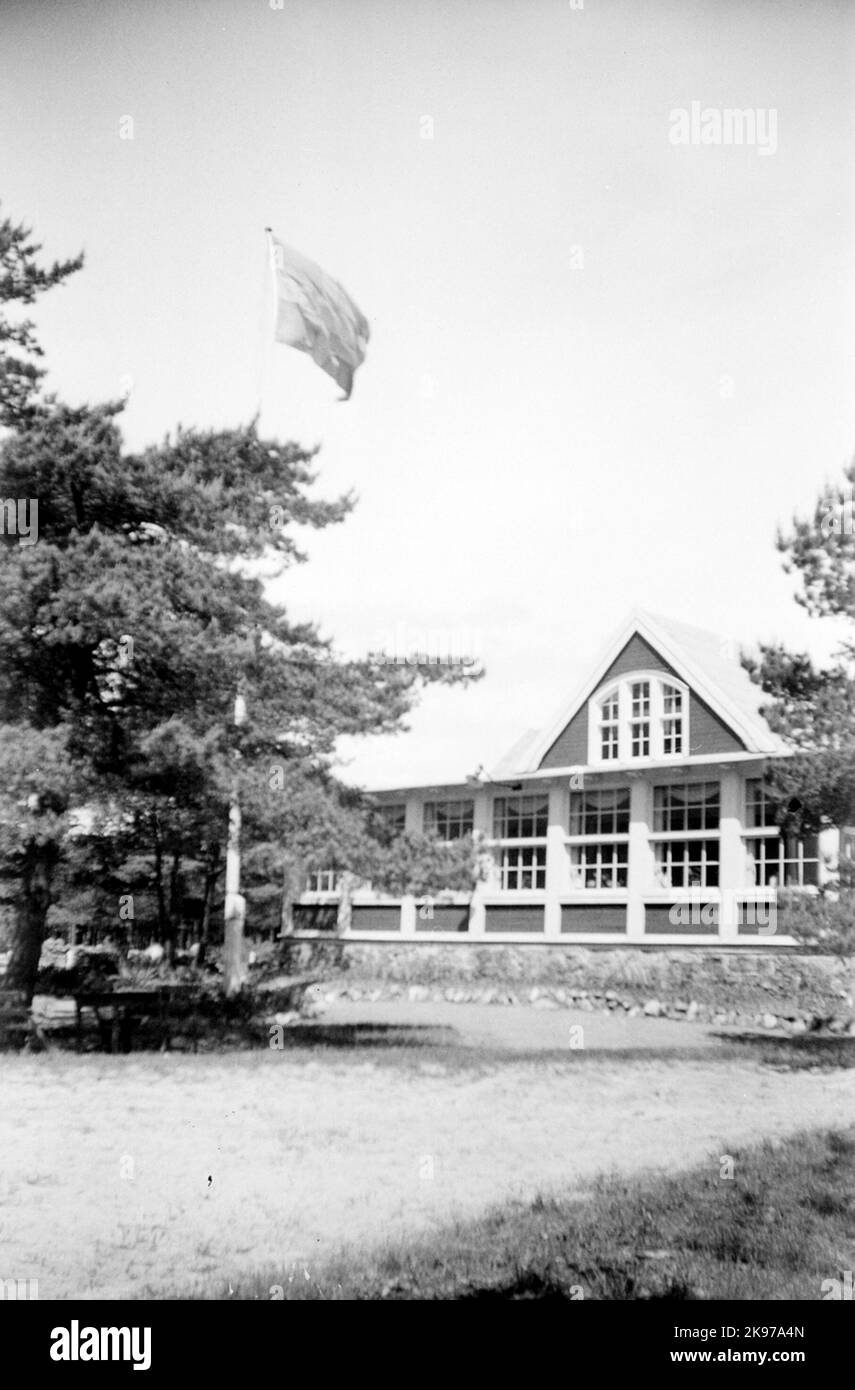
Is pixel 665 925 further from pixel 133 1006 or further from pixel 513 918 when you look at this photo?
pixel 133 1006

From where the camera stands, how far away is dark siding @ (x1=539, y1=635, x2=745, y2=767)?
16.4 ft

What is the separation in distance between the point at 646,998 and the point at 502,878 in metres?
0.84

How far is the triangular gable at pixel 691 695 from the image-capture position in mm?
4992

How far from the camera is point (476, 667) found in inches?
200

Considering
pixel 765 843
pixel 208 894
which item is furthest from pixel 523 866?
pixel 208 894

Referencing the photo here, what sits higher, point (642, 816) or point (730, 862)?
point (642, 816)

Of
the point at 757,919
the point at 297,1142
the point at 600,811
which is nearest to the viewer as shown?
the point at 297,1142

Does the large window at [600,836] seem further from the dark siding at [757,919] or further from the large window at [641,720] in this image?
the dark siding at [757,919]

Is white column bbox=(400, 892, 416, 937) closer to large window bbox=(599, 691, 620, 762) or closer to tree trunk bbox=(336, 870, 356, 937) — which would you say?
tree trunk bbox=(336, 870, 356, 937)

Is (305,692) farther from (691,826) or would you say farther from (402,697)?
(691,826)

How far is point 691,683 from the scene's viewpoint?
507 cm

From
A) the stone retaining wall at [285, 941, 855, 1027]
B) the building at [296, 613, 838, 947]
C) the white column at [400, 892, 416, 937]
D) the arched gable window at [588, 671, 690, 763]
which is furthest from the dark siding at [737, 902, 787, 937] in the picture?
the white column at [400, 892, 416, 937]

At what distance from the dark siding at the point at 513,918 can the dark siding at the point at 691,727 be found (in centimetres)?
69

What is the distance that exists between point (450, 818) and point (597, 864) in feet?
2.38
